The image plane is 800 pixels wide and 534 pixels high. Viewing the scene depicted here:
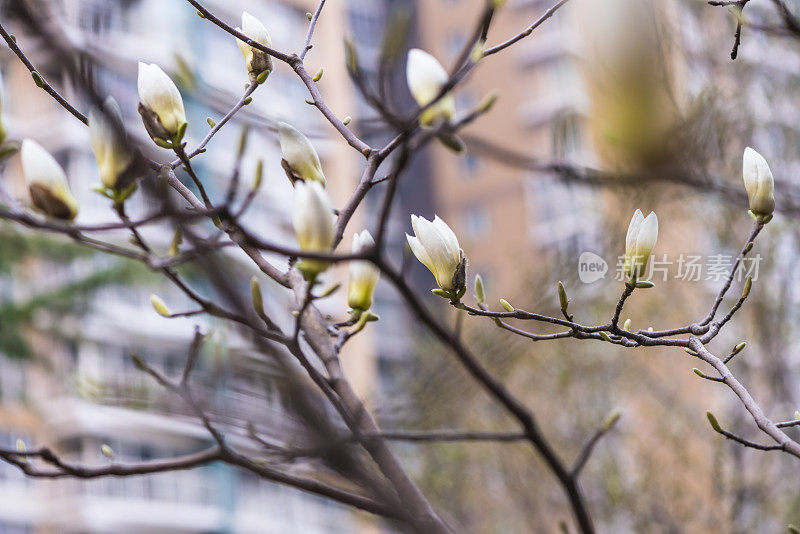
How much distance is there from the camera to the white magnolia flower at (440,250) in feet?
2.14

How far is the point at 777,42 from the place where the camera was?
3.66m

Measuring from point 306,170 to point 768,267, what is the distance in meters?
3.35

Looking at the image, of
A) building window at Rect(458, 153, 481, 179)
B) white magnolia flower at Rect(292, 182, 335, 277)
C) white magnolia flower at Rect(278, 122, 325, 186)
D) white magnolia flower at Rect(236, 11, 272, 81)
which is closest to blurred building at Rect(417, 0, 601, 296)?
building window at Rect(458, 153, 481, 179)

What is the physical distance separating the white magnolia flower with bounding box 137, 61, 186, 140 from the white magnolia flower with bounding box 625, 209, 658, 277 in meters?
0.29

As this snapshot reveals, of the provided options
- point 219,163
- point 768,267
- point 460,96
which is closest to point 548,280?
point 768,267

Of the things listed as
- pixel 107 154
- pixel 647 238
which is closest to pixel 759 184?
pixel 647 238

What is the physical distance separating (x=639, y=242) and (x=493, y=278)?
244 inches

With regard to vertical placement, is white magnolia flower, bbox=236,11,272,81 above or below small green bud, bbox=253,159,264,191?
above

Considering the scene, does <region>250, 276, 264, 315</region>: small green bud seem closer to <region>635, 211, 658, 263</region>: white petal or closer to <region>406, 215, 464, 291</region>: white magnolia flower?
<region>406, 215, 464, 291</region>: white magnolia flower

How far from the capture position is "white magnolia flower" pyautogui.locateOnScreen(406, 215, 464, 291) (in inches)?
25.7

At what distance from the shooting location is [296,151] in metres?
0.63

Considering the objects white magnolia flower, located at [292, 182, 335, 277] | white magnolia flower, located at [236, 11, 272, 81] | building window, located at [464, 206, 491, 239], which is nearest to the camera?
white magnolia flower, located at [292, 182, 335, 277]

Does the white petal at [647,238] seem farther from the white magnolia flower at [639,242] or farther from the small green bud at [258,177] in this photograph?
the small green bud at [258,177]

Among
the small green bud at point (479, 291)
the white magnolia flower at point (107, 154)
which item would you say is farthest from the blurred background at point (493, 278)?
the small green bud at point (479, 291)
